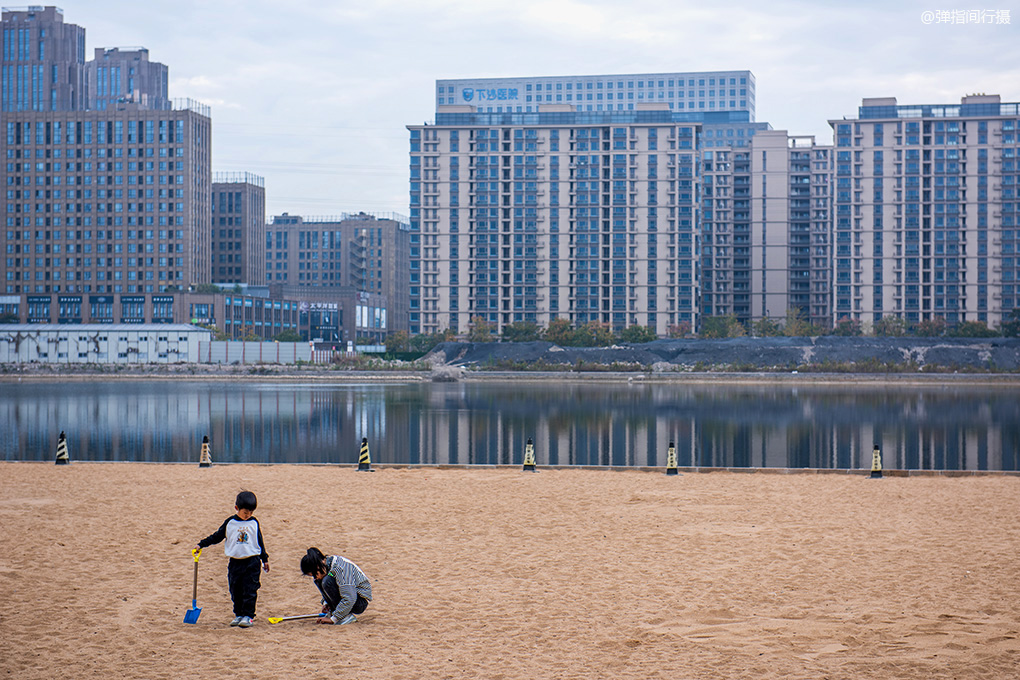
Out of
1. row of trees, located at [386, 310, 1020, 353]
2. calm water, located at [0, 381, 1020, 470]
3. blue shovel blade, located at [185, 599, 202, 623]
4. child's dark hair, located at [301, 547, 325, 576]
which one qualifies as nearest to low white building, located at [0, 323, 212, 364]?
row of trees, located at [386, 310, 1020, 353]

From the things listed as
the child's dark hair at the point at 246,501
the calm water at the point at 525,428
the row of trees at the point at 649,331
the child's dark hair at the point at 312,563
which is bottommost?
the calm water at the point at 525,428

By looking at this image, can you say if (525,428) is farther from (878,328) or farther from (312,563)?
(878,328)

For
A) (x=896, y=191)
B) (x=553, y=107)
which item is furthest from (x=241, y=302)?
(x=896, y=191)

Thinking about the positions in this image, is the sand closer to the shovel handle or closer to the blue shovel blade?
the shovel handle

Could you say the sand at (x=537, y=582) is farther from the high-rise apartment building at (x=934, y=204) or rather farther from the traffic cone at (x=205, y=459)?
the high-rise apartment building at (x=934, y=204)

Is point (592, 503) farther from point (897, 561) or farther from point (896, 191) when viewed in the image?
point (896, 191)

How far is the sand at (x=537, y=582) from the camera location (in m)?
12.3

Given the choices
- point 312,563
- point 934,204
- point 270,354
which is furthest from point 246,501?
point 934,204

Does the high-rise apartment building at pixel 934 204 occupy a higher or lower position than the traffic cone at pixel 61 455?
higher

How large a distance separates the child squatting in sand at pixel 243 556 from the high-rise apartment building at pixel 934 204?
172 metres

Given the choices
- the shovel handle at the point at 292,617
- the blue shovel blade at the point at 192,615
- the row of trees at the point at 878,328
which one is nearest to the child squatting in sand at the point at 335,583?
the shovel handle at the point at 292,617

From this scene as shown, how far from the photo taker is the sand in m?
12.3

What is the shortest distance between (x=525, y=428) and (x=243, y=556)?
37156 mm

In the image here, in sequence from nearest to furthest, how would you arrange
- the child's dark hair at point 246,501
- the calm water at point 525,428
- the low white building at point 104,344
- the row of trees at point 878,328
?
the child's dark hair at point 246,501 → the calm water at point 525,428 → the row of trees at point 878,328 → the low white building at point 104,344
